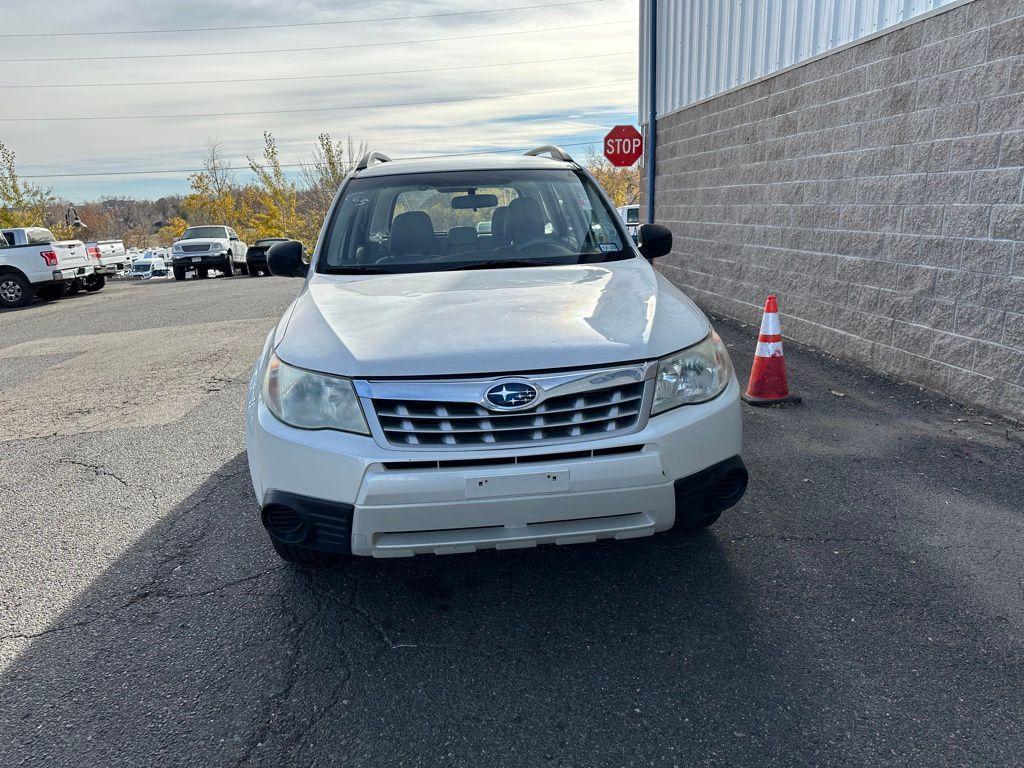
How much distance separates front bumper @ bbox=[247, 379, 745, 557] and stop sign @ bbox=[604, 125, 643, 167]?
1221 centimetres

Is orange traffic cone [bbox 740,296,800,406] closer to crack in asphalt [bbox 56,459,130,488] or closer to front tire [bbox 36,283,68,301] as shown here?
crack in asphalt [bbox 56,459,130,488]

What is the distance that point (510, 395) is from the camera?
101 inches

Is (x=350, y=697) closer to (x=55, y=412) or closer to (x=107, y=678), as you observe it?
(x=107, y=678)

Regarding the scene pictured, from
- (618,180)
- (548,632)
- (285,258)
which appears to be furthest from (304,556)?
(618,180)

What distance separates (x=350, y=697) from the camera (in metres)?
2.50

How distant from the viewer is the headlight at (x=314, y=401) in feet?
8.58

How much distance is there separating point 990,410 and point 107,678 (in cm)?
533

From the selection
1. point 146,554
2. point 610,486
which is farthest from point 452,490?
point 146,554

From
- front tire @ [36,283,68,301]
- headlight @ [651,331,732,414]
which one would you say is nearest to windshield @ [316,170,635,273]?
headlight @ [651,331,732,414]

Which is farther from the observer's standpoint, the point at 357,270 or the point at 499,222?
the point at 499,222

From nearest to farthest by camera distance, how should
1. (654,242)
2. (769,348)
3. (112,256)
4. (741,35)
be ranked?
1. (654,242)
2. (769,348)
3. (741,35)
4. (112,256)

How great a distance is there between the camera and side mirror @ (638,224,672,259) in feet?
14.1

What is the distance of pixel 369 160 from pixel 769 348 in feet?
10.1

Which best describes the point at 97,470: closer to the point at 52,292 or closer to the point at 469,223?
the point at 469,223
